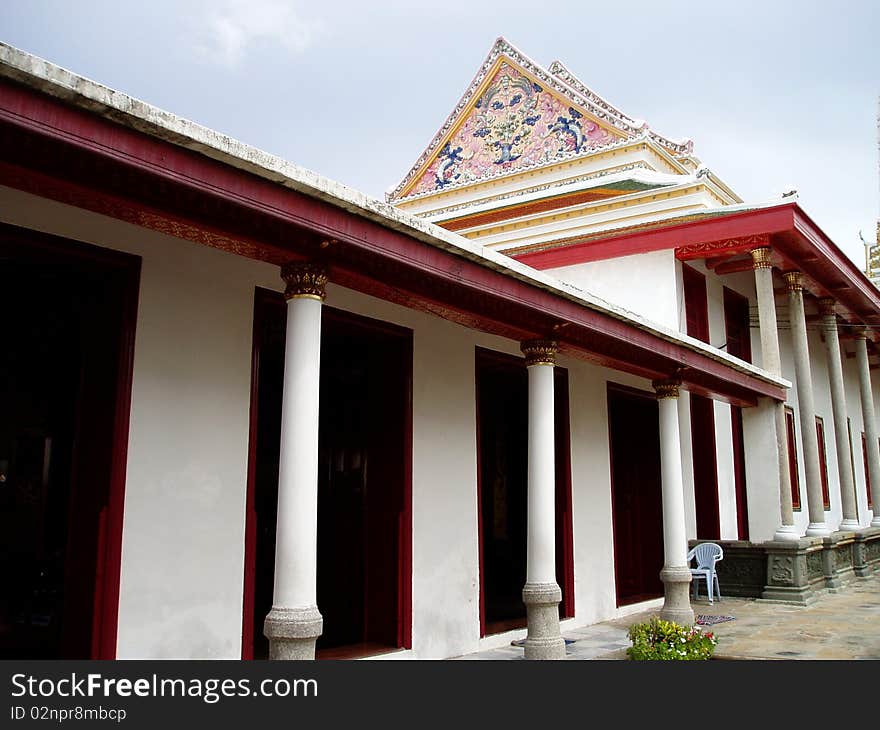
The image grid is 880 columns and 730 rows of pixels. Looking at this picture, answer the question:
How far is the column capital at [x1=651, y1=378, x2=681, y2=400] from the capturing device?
970cm

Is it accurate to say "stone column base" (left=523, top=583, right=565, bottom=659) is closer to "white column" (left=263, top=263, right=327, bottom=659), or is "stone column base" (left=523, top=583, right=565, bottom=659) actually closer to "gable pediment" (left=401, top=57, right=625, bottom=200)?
"white column" (left=263, top=263, right=327, bottom=659)

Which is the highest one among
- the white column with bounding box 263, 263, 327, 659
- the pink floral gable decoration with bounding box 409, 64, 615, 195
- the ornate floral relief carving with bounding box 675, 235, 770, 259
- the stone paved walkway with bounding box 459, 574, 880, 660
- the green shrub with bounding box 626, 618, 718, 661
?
the pink floral gable decoration with bounding box 409, 64, 615, 195

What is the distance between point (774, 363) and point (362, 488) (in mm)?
6980

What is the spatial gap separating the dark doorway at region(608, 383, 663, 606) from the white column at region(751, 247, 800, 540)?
5.51 ft

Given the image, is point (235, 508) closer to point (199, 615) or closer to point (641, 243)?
point (199, 615)

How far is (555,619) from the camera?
7.20 m

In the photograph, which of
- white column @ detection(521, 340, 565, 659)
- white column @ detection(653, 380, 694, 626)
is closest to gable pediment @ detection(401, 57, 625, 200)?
white column @ detection(653, 380, 694, 626)

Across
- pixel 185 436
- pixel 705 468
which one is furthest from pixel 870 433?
pixel 185 436

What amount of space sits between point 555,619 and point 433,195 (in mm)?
12343

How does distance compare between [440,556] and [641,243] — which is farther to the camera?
[641,243]

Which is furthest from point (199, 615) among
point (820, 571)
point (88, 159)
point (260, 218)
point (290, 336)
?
point (820, 571)

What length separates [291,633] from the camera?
15.9 feet

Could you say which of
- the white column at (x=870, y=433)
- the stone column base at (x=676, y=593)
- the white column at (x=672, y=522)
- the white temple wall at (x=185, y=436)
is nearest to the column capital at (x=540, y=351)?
the white temple wall at (x=185, y=436)

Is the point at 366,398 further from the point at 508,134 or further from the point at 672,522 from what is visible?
the point at 508,134
